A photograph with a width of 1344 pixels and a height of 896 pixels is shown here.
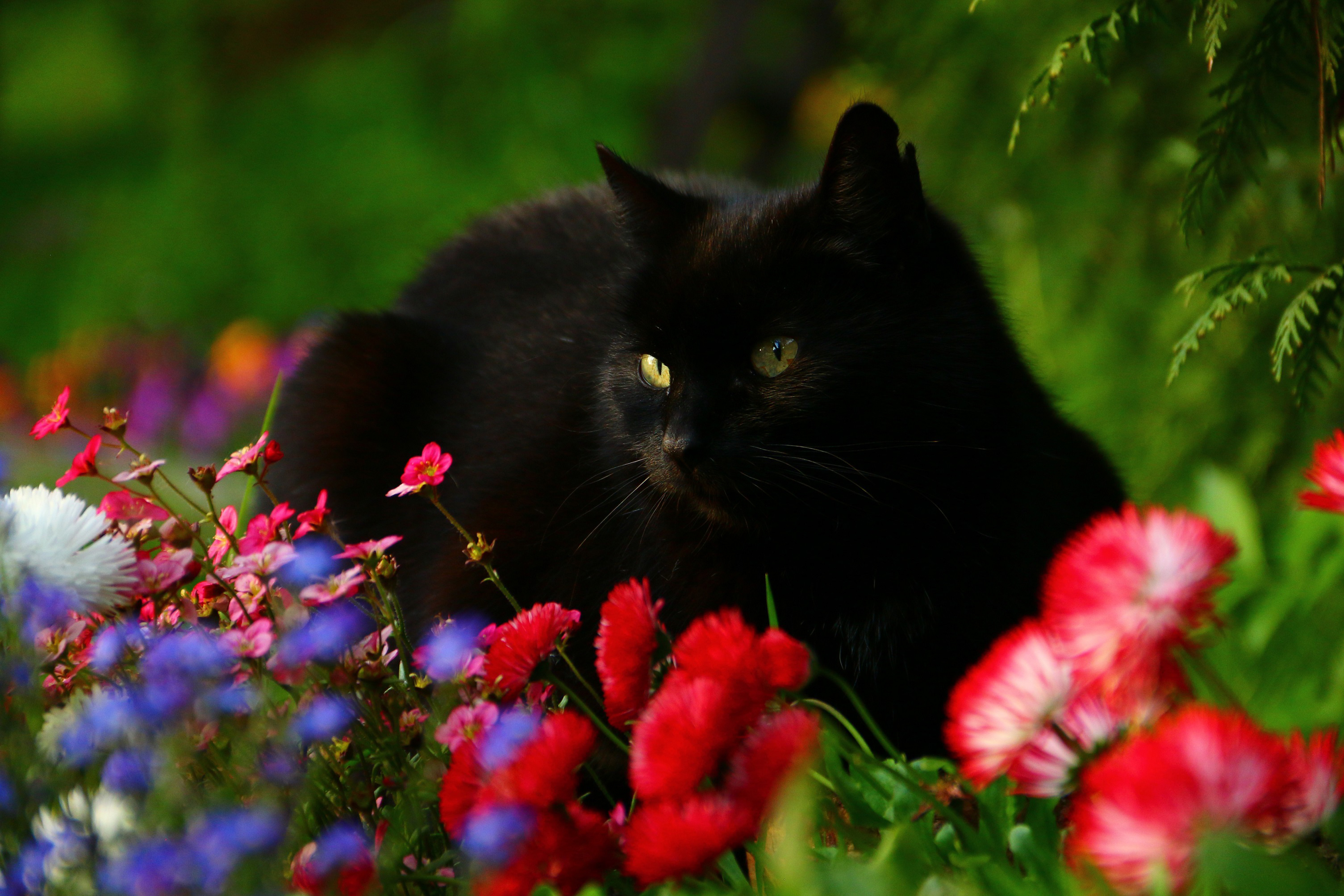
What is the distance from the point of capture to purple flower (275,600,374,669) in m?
1.01

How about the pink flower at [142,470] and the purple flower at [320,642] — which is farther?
the pink flower at [142,470]

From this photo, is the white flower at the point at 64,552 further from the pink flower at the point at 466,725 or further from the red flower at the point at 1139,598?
the red flower at the point at 1139,598

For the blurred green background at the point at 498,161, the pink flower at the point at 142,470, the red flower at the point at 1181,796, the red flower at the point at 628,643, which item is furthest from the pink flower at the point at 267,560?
the blurred green background at the point at 498,161

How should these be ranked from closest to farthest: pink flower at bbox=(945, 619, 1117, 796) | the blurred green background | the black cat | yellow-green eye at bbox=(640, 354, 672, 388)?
pink flower at bbox=(945, 619, 1117, 796)
the black cat
yellow-green eye at bbox=(640, 354, 672, 388)
the blurred green background

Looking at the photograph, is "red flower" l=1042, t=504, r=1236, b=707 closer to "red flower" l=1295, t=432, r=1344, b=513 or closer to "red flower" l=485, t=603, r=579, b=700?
"red flower" l=1295, t=432, r=1344, b=513

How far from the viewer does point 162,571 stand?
1.21 metres

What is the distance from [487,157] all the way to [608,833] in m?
4.96

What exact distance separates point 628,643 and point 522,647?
114 millimetres

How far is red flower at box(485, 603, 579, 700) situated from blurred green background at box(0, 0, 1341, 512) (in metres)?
1.45

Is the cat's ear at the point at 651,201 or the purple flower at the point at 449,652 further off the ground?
the cat's ear at the point at 651,201

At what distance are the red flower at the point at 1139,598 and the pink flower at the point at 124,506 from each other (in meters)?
0.98

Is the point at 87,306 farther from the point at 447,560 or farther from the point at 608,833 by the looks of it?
the point at 608,833

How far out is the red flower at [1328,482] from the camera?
0.85 meters

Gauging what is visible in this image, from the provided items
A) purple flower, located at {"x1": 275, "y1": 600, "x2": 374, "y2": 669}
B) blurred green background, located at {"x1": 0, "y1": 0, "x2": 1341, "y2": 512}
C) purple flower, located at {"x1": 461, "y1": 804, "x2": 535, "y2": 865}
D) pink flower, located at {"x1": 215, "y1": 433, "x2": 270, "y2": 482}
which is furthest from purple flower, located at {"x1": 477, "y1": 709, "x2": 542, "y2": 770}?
blurred green background, located at {"x1": 0, "y1": 0, "x2": 1341, "y2": 512}
